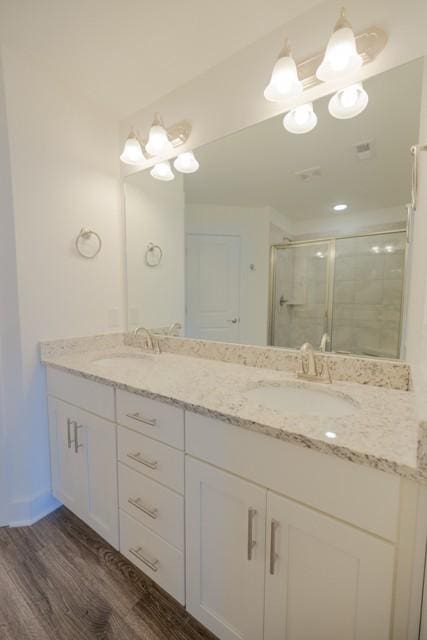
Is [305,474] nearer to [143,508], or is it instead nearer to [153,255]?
[143,508]

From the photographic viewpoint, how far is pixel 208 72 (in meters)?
1.43

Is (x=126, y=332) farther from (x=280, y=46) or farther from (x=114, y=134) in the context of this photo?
(x=280, y=46)

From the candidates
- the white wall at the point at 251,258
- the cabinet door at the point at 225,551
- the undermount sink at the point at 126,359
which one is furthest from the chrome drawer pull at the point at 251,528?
the undermount sink at the point at 126,359

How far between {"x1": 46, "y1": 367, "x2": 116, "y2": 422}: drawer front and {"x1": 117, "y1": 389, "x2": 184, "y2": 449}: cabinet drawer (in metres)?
0.08

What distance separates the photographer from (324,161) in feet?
4.04

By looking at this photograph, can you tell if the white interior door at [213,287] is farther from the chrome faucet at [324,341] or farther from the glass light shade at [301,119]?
the glass light shade at [301,119]

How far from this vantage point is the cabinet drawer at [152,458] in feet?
3.25

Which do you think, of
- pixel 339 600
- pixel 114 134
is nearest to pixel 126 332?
pixel 114 134

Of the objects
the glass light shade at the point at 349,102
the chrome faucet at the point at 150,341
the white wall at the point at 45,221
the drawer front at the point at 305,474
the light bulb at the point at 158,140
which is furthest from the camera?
the chrome faucet at the point at 150,341

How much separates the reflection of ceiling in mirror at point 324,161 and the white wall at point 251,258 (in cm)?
6

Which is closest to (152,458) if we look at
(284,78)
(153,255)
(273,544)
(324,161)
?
(273,544)

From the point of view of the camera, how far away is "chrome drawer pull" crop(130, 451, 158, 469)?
106 cm

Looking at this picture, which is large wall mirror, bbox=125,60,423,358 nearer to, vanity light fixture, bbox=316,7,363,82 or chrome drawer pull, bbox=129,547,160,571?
vanity light fixture, bbox=316,7,363,82

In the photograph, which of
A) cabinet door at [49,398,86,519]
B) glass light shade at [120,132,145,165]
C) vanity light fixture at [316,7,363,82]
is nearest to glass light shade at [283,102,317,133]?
vanity light fixture at [316,7,363,82]
